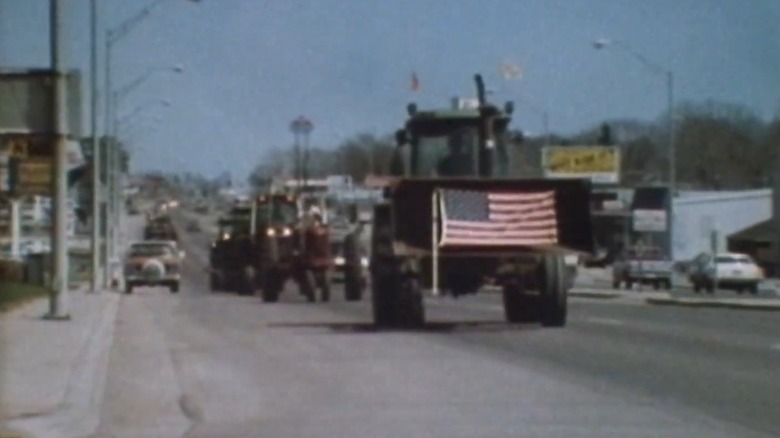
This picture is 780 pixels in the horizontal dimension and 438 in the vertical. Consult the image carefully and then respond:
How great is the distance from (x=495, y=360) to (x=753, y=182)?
120545 mm

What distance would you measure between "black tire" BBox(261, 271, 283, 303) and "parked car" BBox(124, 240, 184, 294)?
19.1m

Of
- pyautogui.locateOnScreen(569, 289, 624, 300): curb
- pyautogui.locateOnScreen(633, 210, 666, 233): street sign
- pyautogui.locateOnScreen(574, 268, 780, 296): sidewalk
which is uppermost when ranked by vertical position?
pyautogui.locateOnScreen(633, 210, 666, 233): street sign

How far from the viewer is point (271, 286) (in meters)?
50.4

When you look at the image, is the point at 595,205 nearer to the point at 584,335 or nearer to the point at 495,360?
the point at 584,335

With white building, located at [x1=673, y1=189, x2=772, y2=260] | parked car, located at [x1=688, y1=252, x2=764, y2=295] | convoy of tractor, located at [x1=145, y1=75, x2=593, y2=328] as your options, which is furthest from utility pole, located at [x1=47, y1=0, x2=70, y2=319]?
white building, located at [x1=673, y1=189, x2=772, y2=260]

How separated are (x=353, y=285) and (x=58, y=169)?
14.9m

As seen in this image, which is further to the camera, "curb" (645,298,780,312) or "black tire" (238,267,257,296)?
"black tire" (238,267,257,296)

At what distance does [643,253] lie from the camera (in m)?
80.2

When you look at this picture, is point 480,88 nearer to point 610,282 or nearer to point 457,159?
point 457,159

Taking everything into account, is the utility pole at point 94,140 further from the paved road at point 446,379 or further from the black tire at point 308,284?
the paved road at point 446,379

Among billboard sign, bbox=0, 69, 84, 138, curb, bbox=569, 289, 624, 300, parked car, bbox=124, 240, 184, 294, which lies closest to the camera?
billboard sign, bbox=0, 69, 84, 138

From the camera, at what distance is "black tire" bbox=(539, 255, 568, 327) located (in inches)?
1239

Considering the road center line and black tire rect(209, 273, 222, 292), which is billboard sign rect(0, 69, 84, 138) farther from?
black tire rect(209, 273, 222, 292)

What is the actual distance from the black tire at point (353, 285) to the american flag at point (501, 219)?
58.8 feet
